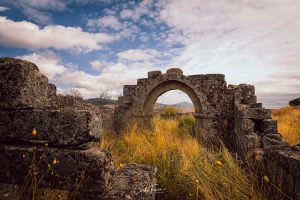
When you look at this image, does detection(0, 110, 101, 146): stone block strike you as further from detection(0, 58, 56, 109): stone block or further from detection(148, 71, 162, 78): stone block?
detection(148, 71, 162, 78): stone block

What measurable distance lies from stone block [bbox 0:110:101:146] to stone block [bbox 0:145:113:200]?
10 centimetres

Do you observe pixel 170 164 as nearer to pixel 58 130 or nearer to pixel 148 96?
pixel 58 130

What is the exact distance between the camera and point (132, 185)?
2336 mm

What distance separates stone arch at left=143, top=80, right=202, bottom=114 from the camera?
9.13 m

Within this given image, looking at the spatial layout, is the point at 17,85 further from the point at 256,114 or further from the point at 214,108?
the point at 214,108

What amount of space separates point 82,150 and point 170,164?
2224 mm

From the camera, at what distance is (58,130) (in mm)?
2100

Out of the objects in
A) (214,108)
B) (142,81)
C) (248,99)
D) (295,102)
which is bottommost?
(214,108)

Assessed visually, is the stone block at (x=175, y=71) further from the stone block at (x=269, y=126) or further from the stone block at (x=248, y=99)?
the stone block at (x=269, y=126)

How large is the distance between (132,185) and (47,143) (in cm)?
91

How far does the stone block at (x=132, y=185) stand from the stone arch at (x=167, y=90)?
6.52 m


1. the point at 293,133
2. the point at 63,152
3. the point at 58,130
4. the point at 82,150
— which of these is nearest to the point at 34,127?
the point at 58,130

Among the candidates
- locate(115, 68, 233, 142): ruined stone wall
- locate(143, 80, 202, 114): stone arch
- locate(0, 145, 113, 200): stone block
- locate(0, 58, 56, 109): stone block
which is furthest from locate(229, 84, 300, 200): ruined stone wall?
locate(0, 58, 56, 109): stone block

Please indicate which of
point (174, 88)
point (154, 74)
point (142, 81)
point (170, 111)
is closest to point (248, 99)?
point (174, 88)
